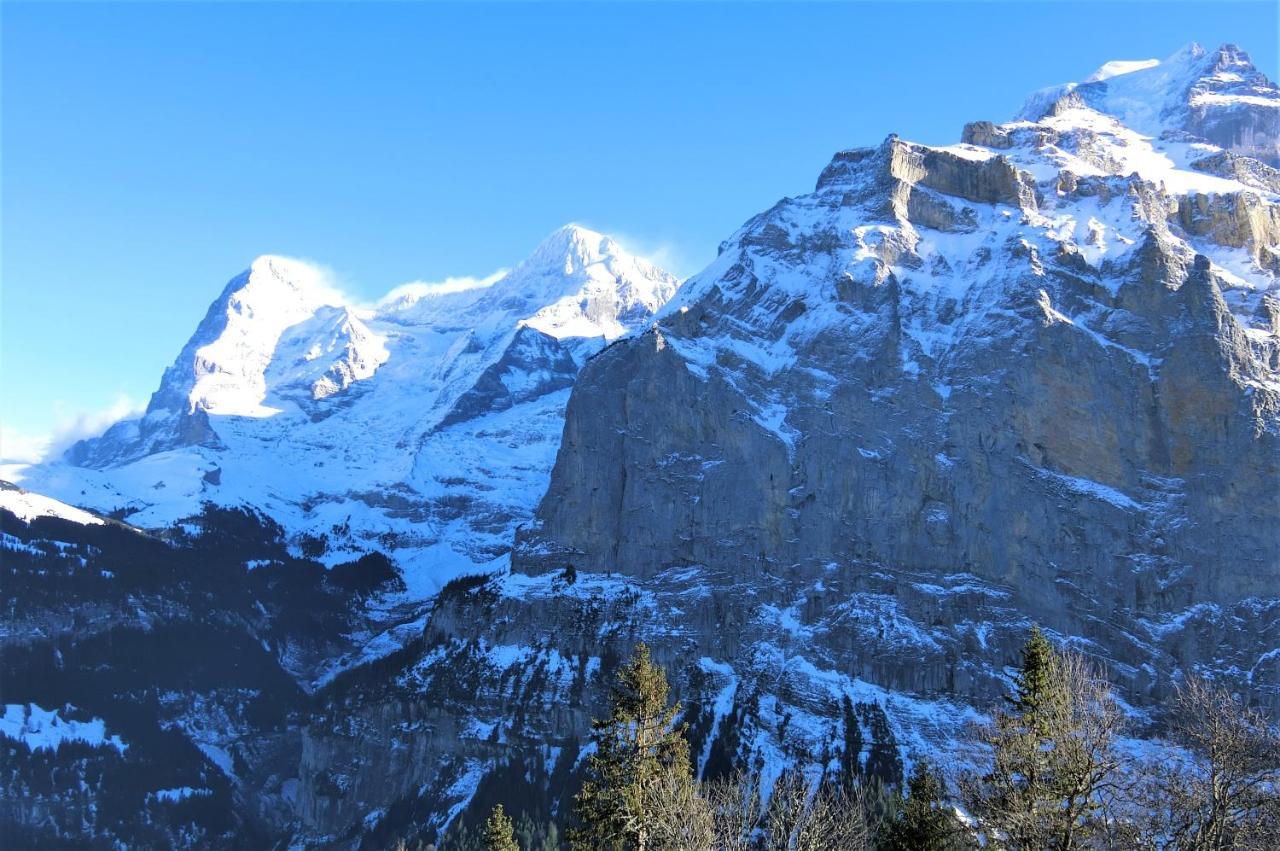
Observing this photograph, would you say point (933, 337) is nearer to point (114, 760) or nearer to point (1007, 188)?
point (1007, 188)

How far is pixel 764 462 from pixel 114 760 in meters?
116

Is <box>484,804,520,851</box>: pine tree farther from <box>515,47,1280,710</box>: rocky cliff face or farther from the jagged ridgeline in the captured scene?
<box>515,47,1280,710</box>: rocky cliff face

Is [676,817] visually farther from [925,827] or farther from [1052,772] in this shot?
[1052,772]

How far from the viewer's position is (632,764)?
52.9 m

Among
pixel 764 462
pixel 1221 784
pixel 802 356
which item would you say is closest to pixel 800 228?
pixel 802 356

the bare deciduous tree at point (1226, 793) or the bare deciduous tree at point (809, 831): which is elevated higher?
the bare deciduous tree at point (1226, 793)

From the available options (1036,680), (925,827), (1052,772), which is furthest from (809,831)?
(1052,772)

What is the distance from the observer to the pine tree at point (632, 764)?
170 feet

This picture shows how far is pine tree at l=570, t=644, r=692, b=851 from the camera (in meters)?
51.7

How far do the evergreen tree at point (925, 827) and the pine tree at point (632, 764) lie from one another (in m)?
9.82

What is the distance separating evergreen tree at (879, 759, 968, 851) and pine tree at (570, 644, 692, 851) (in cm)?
982

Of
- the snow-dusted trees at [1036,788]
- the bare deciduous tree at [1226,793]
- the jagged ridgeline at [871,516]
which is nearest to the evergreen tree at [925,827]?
the snow-dusted trees at [1036,788]

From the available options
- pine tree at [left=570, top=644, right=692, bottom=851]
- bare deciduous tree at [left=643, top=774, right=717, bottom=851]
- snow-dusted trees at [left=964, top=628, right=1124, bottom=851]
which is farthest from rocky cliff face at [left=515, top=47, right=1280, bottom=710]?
snow-dusted trees at [left=964, top=628, right=1124, bottom=851]

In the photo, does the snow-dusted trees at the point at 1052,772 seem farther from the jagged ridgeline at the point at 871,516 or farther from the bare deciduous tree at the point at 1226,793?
the jagged ridgeline at the point at 871,516
